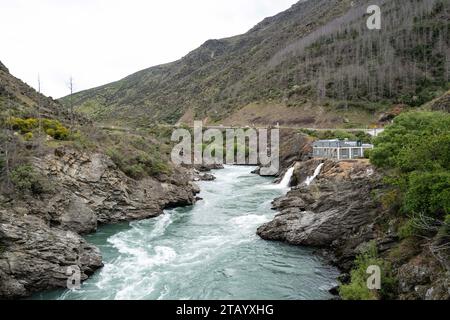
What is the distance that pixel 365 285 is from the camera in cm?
1820

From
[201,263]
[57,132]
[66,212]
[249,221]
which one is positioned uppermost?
[57,132]

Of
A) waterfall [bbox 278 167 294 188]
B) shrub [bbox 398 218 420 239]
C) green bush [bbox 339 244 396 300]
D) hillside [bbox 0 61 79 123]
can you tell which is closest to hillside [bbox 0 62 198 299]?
hillside [bbox 0 61 79 123]

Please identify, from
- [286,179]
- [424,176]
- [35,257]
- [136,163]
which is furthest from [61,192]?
[286,179]

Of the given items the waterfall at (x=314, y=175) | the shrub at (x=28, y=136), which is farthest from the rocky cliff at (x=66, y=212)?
the waterfall at (x=314, y=175)

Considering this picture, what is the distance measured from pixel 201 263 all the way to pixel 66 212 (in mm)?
12825

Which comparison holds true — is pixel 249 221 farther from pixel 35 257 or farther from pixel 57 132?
pixel 57 132

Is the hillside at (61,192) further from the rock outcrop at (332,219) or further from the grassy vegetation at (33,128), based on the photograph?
the rock outcrop at (332,219)

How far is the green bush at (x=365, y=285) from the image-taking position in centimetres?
1738

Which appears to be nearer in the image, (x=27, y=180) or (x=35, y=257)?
(x=35, y=257)

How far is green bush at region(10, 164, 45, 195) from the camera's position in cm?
2777
